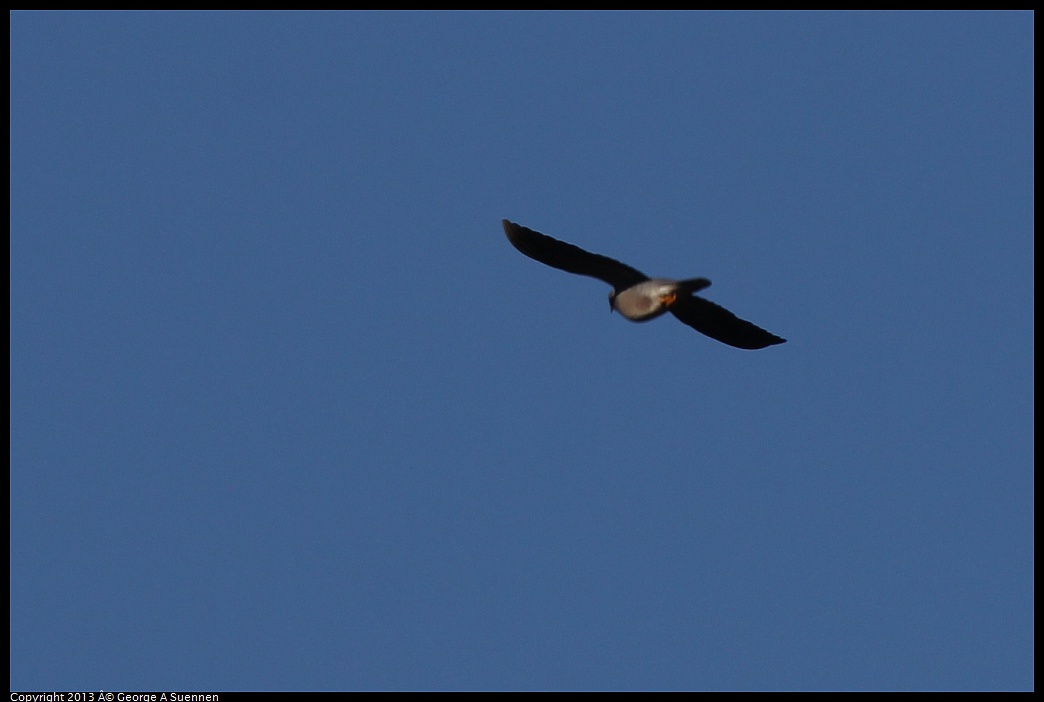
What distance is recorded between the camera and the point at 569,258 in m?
17.8

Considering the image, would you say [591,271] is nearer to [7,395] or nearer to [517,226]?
[517,226]

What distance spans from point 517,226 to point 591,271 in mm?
1295

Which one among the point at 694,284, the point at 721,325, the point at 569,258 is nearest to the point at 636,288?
the point at 569,258

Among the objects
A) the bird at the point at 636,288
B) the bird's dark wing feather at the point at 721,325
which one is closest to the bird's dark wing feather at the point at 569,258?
the bird at the point at 636,288

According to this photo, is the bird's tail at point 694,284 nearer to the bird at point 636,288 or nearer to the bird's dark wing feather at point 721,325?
the bird at point 636,288

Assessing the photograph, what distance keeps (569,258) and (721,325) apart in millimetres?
2938

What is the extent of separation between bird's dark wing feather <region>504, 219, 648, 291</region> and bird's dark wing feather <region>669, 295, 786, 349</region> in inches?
53.0

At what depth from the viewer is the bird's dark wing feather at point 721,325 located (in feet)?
61.6

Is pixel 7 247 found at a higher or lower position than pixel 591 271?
higher
